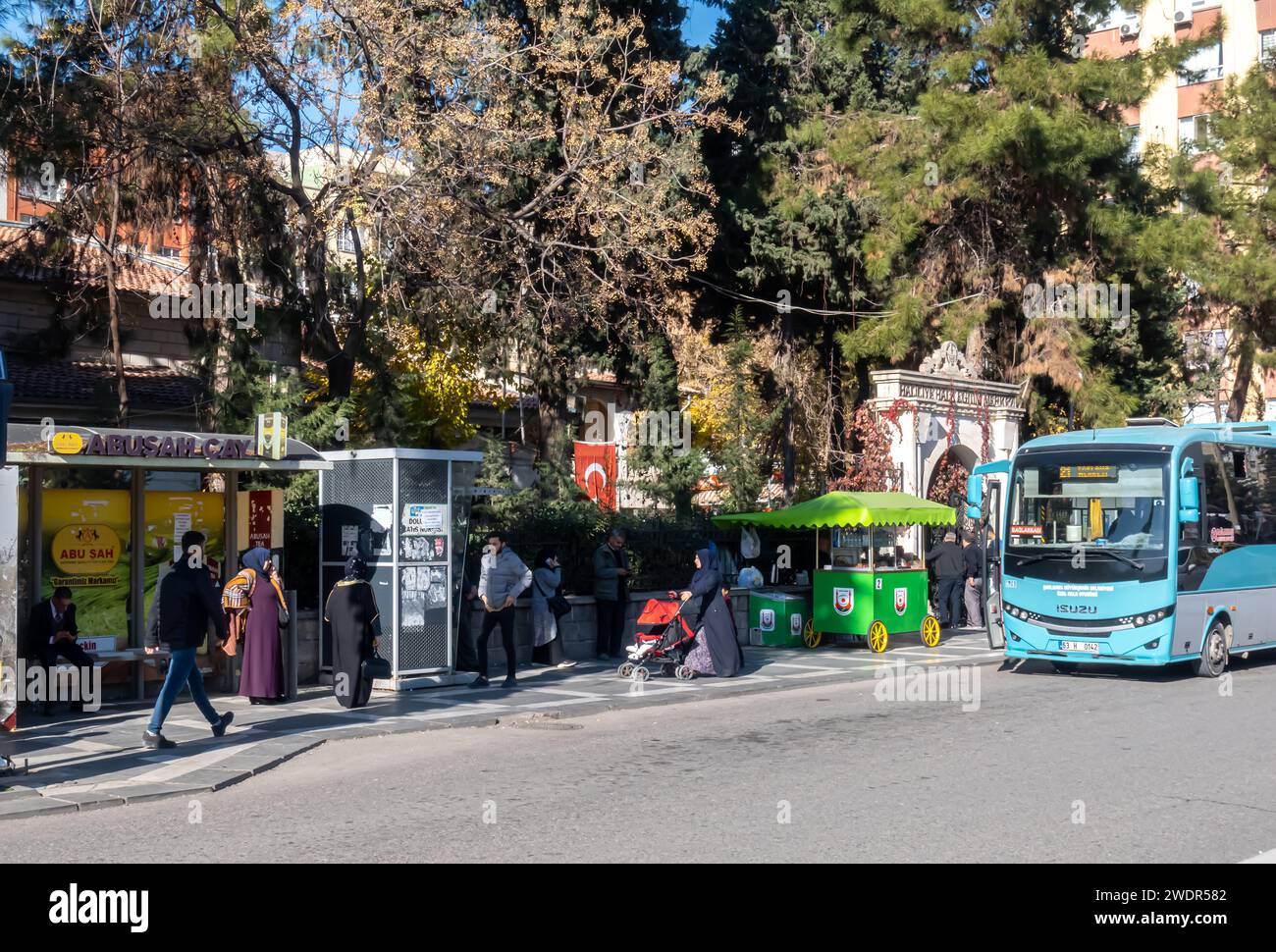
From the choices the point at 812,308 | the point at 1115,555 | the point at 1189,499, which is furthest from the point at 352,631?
the point at 812,308

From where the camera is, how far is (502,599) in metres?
16.2

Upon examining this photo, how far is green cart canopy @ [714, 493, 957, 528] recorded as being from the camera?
20.1m

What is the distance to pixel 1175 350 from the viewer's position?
120 feet

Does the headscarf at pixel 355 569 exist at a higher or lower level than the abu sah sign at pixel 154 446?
lower

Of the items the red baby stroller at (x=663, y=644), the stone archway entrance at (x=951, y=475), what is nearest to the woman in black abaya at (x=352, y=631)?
the red baby stroller at (x=663, y=644)

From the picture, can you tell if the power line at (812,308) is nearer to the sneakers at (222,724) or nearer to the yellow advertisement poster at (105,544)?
the yellow advertisement poster at (105,544)

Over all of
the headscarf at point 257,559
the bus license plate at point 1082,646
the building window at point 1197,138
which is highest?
the building window at point 1197,138

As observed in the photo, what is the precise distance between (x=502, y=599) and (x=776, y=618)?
21.5 ft

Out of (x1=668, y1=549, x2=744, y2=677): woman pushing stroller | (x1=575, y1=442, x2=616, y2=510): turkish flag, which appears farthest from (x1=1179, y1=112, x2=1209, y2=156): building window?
(x1=668, y1=549, x2=744, y2=677): woman pushing stroller

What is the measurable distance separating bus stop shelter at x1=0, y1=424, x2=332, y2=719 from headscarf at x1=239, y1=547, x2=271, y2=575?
2.90 ft

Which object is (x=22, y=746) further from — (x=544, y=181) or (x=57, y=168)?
(x=544, y=181)

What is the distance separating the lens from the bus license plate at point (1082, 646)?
16.5 metres

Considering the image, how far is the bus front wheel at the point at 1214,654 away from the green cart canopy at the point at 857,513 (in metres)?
4.84

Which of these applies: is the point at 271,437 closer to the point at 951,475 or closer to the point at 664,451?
the point at 664,451
